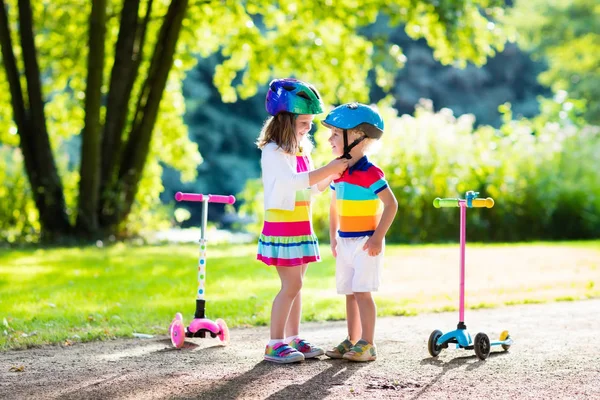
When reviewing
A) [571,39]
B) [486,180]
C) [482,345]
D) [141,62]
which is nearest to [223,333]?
[482,345]

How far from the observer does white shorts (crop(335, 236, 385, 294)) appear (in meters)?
5.03

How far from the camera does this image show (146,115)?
42.6 ft

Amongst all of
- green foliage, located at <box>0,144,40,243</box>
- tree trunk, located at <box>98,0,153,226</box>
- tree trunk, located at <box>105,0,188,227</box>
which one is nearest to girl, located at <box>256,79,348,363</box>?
tree trunk, located at <box>105,0,188,227</box>

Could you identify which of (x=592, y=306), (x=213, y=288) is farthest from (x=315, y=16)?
(x=592, y=306)

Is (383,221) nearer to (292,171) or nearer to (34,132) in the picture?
(292,171)

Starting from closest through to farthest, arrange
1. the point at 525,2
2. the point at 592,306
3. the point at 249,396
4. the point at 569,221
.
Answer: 1. the point at 249,396
2. the point at 592,306
3. the point at 569,221
4. the point at 525,2

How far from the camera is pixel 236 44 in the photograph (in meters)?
15.0

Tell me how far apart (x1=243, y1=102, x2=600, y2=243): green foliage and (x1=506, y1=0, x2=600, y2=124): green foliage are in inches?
510

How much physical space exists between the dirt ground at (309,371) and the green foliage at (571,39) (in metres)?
22.1

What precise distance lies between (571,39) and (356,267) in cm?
2423

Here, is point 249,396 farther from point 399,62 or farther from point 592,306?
point 399,62

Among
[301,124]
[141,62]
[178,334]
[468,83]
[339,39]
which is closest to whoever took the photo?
[301,124]

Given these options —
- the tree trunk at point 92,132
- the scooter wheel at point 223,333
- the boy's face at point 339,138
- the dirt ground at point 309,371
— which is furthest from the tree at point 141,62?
the boy's face at point 339,138

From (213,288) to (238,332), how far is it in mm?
2028
